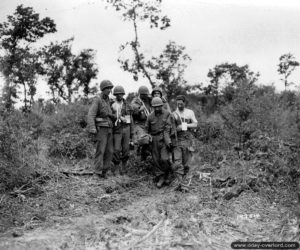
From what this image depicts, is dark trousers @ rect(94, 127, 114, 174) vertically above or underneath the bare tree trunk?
underneath

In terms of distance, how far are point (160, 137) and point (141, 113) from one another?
37.0 inches

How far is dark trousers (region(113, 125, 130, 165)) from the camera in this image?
8.97 m

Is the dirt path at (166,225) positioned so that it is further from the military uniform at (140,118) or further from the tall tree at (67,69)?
the tall tree at (67,69)

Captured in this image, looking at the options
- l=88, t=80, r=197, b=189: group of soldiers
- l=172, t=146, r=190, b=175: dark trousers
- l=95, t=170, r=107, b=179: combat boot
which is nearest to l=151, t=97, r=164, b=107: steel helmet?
l=88, t=80, r=197, b=189: group of soldiers

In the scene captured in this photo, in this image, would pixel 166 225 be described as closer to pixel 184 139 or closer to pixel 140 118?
pixel 184 139

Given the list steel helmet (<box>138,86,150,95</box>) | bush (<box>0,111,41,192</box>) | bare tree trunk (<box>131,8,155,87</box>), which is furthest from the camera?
bare tree trunk (<box>131,8,155,87</box>)

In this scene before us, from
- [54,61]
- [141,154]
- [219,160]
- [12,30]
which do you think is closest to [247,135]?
[219,160]

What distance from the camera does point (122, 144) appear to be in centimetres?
915

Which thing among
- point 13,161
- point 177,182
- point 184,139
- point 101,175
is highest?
point 184,139

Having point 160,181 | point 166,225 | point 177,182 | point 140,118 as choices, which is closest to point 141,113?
point 140,118

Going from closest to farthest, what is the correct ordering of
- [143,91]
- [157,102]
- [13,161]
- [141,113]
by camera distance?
1. [13,161]
2. [157,102]
3. [143,91]
4. [141,113]

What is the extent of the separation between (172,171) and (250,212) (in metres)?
2.32

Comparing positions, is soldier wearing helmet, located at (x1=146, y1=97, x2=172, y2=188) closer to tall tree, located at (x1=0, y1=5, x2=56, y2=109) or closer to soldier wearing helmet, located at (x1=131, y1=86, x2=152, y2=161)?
soldier wearing helmet, located at (x1=131, y1=86, x2=152, y2=161)

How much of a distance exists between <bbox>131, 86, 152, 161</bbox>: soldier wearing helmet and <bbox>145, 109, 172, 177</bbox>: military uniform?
399 millimetres
